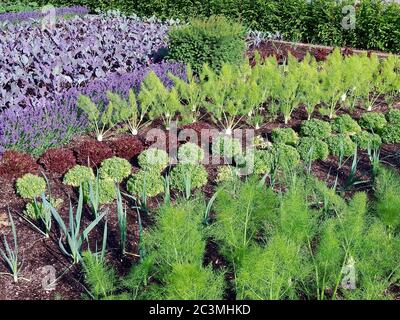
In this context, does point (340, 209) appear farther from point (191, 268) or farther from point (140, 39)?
point (140, 39)

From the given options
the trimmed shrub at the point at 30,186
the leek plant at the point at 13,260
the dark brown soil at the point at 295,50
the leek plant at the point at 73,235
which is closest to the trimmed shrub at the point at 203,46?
the dark brown soil at the point at 295,50

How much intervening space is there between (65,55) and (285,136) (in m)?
3.18

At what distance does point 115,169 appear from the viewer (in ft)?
16.1

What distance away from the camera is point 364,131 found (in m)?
5.97

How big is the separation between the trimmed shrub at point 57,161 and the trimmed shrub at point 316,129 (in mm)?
2437

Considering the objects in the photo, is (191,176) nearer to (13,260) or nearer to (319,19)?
(13,260)

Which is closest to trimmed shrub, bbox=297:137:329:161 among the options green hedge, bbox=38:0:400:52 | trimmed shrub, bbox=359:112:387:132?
trimmed shrub, bbox=359:112:387:132

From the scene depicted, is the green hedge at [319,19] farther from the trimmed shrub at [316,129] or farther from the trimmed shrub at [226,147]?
the trimmed shrub at [226,147]

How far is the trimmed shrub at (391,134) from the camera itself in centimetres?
596

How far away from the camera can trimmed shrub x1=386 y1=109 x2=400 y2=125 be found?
6359mm

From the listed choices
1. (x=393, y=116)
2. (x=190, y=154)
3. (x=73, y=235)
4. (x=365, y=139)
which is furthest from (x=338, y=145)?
(x=73, y=235)

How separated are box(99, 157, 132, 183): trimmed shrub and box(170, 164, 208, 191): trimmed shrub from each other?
428 mm

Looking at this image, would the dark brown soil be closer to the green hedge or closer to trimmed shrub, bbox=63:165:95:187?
the green hedge
